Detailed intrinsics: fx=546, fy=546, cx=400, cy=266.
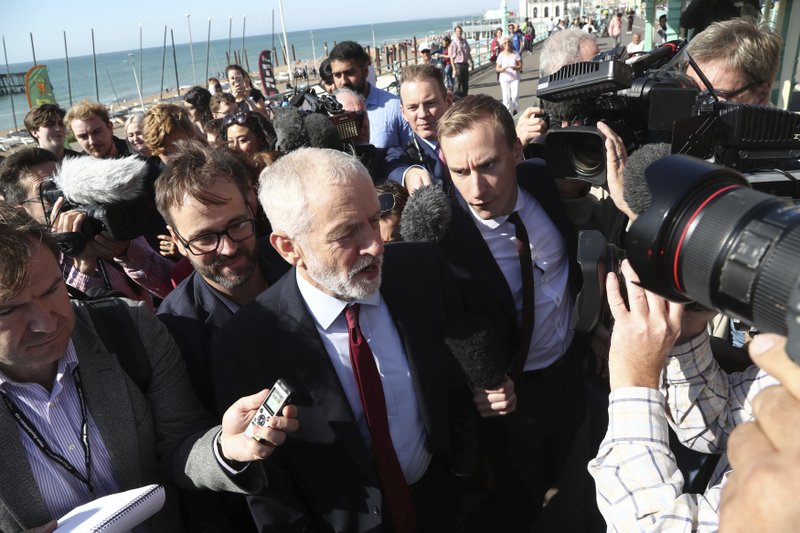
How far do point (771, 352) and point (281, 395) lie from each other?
3.63 feet

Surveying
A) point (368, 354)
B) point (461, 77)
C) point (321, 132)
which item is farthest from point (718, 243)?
point (461, 77)

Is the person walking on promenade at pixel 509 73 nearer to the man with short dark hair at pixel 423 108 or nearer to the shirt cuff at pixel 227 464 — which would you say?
the man with short dark hair at pixel 423 108

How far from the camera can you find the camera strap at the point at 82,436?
60.1 inches

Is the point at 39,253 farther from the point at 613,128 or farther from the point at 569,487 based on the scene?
the point at 569,487

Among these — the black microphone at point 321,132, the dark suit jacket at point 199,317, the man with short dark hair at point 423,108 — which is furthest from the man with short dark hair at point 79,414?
the man with short dark hair at point 423,108

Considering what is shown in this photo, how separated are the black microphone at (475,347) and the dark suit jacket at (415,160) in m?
1.24

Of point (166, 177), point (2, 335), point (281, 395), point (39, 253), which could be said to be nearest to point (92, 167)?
point (166, 177)

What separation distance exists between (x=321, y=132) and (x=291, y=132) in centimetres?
19

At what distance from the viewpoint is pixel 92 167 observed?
2227 mm

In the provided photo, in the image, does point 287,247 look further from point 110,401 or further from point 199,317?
point 110,401

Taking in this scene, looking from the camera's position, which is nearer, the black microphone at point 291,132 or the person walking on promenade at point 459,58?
the black microphone at point 291,132

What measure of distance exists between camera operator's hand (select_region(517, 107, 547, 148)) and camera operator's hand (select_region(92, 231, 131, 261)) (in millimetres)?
2018

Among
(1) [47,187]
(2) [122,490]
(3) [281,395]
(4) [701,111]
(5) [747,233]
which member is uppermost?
(4) [701,111]

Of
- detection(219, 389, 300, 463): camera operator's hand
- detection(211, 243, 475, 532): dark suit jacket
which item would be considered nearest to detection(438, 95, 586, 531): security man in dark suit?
detection(211, 243, 475, 532): dark suit jacket
